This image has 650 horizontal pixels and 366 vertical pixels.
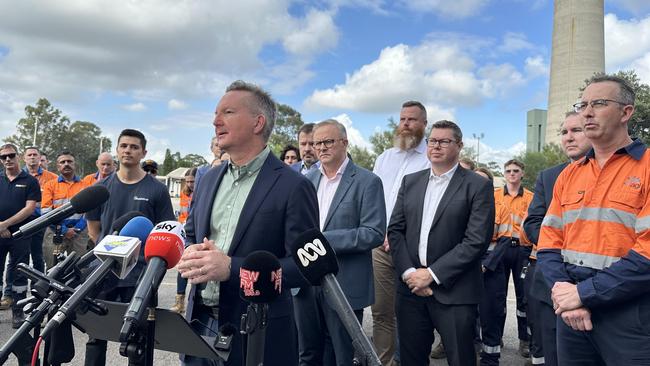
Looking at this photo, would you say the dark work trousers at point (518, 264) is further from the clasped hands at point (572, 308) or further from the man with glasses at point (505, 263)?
the clasped hands at point (572, 308)

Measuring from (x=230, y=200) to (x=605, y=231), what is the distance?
2107mm

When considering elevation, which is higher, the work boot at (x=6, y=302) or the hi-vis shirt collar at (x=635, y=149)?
the hi-vis shirt collar at (x=635, y=149)

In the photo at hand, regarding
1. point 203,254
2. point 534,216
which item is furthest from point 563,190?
point 203,254

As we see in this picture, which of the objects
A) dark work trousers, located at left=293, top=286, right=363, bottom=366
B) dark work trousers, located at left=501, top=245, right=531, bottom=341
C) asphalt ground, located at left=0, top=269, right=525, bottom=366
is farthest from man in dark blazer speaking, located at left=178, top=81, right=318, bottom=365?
dark work trousers, located at left=501, top=245, right=531, bottom=341

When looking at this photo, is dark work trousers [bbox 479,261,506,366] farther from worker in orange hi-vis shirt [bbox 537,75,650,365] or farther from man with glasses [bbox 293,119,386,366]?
worker in orange hi-vis shirt [bbox 537,75,650,365]

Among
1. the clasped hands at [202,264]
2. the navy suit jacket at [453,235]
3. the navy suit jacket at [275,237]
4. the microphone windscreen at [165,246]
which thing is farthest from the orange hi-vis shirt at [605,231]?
the microphone windscreen at [165,246]

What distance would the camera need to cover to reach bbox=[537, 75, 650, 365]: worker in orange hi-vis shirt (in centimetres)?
239

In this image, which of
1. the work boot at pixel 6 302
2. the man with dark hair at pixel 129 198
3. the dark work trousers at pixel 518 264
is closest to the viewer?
the man with dark hair at pixel 129 198

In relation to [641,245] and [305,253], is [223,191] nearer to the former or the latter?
[305,253]

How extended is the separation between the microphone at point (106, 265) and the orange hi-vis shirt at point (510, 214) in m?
5.17

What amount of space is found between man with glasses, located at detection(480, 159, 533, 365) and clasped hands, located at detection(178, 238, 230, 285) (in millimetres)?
4029

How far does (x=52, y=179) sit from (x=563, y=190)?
28.7 ft

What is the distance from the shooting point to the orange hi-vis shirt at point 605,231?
93.8 inches

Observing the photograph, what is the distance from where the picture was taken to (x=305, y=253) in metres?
1.77
